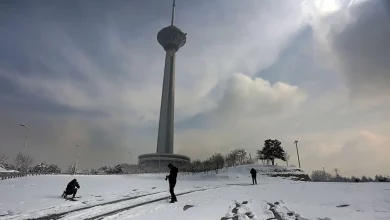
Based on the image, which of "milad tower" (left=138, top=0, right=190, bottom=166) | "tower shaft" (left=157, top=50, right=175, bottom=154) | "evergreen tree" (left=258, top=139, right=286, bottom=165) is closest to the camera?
"evergreen tree" (left=258, top=139, right=286, bottom=165)

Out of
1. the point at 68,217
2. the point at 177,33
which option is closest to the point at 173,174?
the point at 68,217

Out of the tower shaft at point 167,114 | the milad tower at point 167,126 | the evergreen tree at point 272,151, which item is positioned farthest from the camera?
the tower shaft at point 167,114

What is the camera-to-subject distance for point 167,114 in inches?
4670

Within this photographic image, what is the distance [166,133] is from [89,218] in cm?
10974

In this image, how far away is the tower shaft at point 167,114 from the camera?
376ft

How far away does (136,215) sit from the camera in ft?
25.6

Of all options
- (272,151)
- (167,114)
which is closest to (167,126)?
(167,114)

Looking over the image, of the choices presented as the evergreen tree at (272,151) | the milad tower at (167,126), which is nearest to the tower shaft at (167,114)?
the milad tower at (167,126)

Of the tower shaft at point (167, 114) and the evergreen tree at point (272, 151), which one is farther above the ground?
the tower shaft at point (167, 114)

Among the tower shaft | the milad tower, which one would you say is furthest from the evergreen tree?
the tower shaft

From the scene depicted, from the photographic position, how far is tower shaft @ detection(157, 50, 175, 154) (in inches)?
4508

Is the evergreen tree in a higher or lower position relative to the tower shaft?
lower

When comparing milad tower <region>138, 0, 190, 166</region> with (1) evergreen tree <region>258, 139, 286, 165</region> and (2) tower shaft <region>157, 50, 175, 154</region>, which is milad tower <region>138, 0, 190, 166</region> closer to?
(2) tower shaft <region>157, 50, 175, 154</region>

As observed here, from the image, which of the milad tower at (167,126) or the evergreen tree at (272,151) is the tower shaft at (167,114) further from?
the evergreen tree at (272,151)
